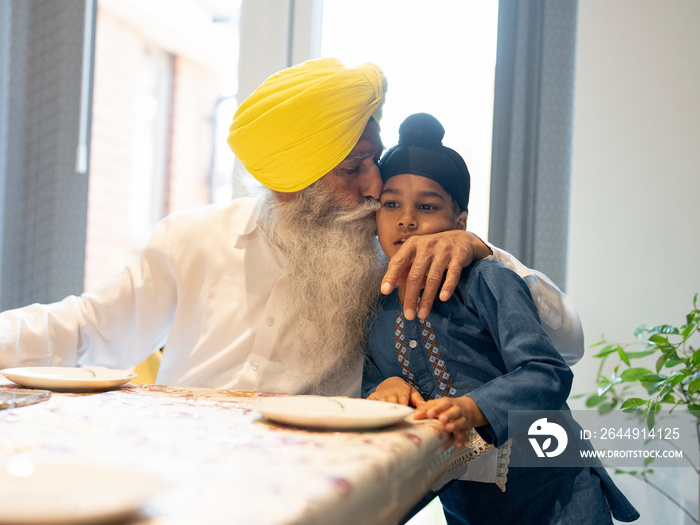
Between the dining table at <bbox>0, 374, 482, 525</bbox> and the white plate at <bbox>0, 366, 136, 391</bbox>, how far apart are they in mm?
59

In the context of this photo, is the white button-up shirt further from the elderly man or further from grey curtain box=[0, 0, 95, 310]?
grey curtain box=[0, 0, 95, 310]

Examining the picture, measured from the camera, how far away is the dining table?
0.48 m

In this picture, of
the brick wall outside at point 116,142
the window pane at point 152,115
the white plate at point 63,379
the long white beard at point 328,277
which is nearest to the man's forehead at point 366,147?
the long white beard at point 328,277

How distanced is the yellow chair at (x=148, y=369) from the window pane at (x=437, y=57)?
1196 mm

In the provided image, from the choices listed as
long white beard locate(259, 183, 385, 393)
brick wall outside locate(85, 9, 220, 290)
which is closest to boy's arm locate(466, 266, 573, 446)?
long white beard locate(259, 183, 385, 393)

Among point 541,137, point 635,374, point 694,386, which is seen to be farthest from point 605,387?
point 541,137

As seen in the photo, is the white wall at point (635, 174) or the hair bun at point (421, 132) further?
the white wall at point (635, 174)

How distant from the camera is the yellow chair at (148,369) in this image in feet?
6.36

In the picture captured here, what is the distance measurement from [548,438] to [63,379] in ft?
2.97

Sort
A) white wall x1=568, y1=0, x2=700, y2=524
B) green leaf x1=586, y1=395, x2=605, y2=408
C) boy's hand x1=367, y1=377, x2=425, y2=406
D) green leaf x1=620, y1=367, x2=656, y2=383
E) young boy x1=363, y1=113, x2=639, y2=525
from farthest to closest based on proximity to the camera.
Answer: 1. white wall x1=568, y1=0, x2=700, y2=524
2. green leaf x1=586, y1=395, x2=605, y2=408
3. green leaf x1=620, y1=367, x2=656, y2=383
4. boy's hand x1=367, y1=377, x2=425, y2=406
5. young boy x1=363, y1=113, x2=639, y2=525

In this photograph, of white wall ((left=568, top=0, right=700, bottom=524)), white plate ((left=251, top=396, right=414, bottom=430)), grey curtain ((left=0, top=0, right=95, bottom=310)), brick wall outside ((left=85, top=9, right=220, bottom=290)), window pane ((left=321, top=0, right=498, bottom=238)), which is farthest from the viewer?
brick wall outside ((left=85, top=9, right=220, bottom=290))

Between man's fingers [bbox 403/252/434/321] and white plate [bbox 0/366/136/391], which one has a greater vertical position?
man's fingers [bbox 403/252/434/321]

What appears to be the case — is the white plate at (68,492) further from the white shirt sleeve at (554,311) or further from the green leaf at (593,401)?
the green leaf at (593,401)

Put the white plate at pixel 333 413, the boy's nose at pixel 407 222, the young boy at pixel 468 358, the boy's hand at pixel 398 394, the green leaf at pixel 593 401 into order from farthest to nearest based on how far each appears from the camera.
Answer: the green leaf at pixel 593 401, the boy's nose at pixel 407 222, the boy's hand at pixel 398 394, the young boy at pixel 468 358, the white plate at pixel 333 413
